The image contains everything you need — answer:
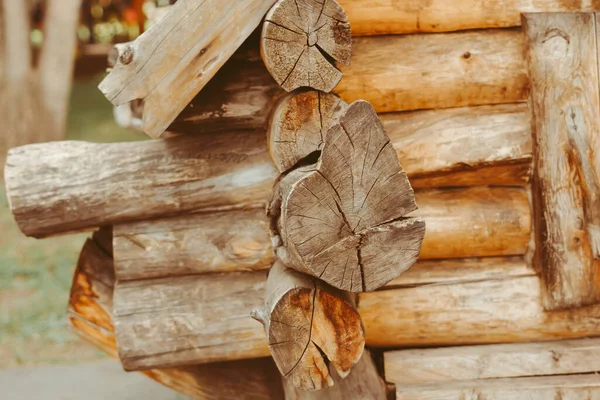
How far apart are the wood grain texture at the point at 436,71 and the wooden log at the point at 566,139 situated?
0.11 m

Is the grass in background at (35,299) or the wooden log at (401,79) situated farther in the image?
the grass in background at (35,299)

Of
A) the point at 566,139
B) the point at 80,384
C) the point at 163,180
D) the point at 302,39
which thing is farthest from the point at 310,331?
the point at 80,384

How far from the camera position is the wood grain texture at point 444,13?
3.28 metres

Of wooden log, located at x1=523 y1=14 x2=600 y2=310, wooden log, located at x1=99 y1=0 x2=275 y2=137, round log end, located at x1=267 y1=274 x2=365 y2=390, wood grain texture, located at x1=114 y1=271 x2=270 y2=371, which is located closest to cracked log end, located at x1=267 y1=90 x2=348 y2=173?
wooden log, located at x1=99 y1=0 x2=275 y2=137

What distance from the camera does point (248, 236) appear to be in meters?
3.36

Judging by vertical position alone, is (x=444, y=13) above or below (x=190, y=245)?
above

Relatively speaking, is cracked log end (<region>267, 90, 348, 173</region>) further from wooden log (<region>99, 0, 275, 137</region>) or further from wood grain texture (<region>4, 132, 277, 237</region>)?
wood grain texture (<region>4, 132, 277, 237</region>)

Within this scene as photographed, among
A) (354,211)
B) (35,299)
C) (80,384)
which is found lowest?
(35,299)

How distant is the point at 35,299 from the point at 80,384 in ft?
6.87

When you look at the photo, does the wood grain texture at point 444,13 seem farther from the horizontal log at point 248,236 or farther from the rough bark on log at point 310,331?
the rough bark on log at point 310,331

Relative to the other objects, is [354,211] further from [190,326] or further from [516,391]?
[516,391]

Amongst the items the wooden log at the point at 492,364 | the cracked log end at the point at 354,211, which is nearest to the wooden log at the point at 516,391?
the wooden log at the point at 492,364

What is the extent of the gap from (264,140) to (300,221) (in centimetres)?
112

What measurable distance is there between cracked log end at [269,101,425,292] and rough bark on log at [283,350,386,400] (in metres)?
0.78
